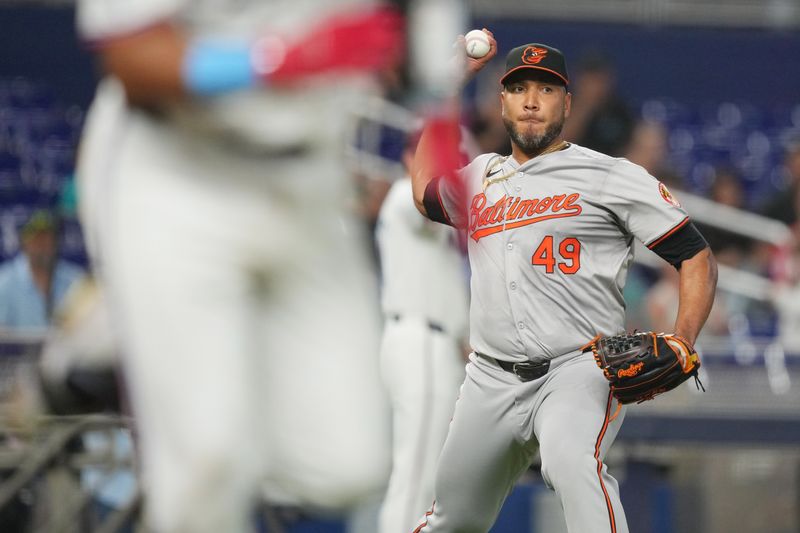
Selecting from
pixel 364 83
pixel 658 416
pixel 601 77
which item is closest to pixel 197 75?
pixel 364 83

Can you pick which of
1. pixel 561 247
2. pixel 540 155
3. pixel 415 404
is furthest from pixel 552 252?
pixel 415 404

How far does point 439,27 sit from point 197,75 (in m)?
0.57

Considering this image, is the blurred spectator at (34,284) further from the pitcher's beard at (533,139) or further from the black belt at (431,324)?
the pitcher's beard at (533,139)

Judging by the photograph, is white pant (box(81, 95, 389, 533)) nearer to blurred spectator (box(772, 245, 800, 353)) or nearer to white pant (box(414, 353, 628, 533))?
white pant (box(414, 353, 628, 533))

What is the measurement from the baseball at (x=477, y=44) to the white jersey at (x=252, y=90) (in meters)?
1.94

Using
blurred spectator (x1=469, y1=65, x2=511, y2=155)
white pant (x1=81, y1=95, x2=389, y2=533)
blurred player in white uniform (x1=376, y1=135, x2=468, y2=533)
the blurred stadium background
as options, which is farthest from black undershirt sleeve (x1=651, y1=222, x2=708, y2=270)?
blurred spectator (x1=469, y1=65, x2=511, y2=155)

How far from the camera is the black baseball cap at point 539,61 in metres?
5.09

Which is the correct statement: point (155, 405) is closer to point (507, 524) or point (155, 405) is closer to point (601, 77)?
point (507, 524)

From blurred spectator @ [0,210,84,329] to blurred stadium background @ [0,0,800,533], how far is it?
0.61 m

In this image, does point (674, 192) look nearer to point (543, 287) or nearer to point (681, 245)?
point (681, 245)

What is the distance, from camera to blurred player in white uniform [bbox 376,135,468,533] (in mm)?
6211

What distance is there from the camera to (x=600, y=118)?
11031 mm

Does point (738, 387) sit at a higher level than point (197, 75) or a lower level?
lower

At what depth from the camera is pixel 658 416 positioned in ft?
26.6
